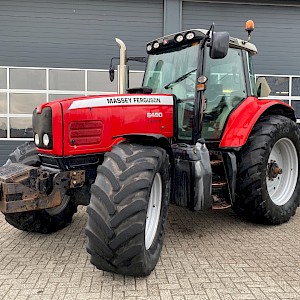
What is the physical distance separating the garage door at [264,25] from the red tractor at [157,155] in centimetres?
377

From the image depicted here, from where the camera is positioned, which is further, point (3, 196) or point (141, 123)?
point (141, 123)

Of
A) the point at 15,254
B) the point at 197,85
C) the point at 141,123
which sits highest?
the point at 197,85

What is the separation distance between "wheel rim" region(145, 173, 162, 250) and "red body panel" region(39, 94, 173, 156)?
0.63 meters

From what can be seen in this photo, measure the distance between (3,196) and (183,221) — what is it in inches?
104

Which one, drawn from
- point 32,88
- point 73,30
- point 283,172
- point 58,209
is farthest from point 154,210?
point 73,30

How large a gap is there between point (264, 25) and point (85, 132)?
6809 mm

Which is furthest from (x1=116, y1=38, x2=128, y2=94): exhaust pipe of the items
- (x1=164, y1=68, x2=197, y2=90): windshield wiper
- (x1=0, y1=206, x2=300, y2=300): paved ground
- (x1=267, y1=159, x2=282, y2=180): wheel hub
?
(x1=267, y1=159, x2=282, y2=180): wheel hub

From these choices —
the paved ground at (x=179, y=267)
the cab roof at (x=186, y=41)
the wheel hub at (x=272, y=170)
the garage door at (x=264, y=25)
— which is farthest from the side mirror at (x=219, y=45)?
the garage door at (x=264, y=25)

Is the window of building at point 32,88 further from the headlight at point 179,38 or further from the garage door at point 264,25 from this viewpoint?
the headlight at point 179,38

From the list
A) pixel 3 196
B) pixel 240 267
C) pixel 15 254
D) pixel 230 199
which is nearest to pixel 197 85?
pixel 230 199

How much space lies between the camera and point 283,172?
522cm

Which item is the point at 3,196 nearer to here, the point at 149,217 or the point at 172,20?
the point at 149,217

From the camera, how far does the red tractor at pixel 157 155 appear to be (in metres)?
2.91

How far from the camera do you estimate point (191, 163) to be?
12.5 ft
